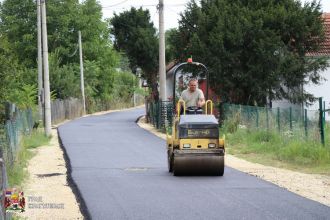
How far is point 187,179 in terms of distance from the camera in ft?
50.0

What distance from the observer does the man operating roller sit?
16.2 meters

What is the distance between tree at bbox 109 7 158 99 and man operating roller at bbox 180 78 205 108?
38.8 metres

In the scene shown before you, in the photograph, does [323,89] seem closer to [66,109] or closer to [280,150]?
[280,150]

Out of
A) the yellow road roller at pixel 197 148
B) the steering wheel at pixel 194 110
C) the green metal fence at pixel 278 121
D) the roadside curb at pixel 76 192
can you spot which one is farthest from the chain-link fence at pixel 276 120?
the roadside curb at pixel 76 192

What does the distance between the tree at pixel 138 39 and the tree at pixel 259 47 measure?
22879 millimetres

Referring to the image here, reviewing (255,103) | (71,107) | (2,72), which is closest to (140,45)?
(71,107)

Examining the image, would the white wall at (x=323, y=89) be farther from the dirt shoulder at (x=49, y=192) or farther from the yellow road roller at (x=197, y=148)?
the yellow road roller at (x=197, y=148)

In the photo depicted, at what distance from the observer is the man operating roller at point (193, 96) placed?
16234mm

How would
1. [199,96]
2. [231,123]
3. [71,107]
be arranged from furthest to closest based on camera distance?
[71,107], [231,123], [199,96]

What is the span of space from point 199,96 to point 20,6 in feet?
171

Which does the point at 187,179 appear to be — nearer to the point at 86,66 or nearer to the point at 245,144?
the point at 245,144

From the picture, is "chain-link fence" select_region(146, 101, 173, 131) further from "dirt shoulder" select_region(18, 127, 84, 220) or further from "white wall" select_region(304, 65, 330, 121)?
"dirt shoulder" select_region(18, 127, 84, 220)

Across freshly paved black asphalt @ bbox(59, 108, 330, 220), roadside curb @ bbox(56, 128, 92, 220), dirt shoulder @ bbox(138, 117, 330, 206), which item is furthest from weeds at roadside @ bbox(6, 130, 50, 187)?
dirt shoulder @ bbox(138, 117, 330, 206)

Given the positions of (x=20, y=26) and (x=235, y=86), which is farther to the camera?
(x=20, y=26)
